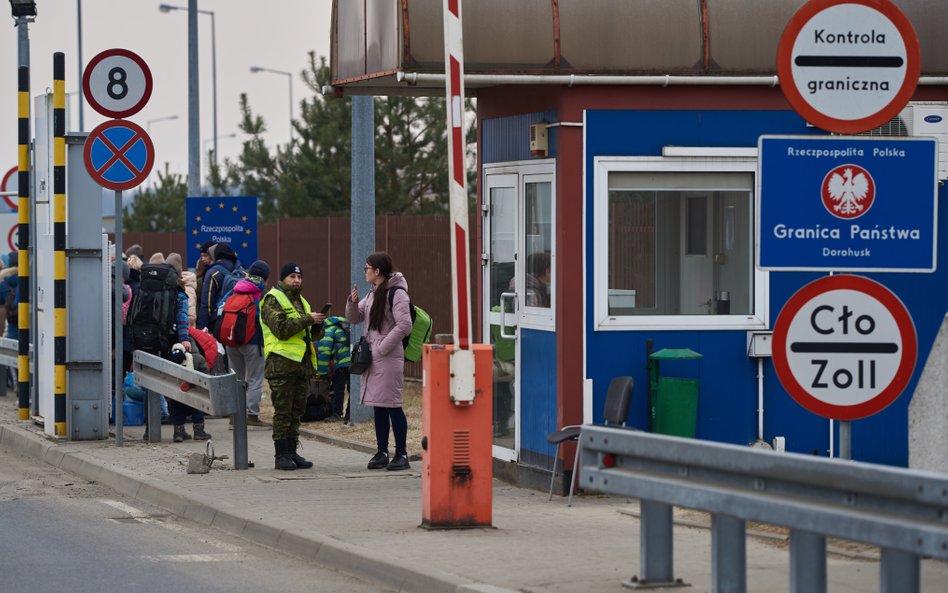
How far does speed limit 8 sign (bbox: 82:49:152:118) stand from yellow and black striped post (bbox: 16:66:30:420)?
2.34 meters

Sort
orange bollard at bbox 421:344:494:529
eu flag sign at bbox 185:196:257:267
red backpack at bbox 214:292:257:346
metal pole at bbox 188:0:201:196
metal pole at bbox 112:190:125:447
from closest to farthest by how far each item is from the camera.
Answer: orange bollard at bbox 421:344:494:529 → metal pole at bbox 112:190:125:447 → red backpack at bbox 214:292:257:346 → eu flag sign at bbox 185:196:257:267 → metal pole at bbox 188:0:201:196

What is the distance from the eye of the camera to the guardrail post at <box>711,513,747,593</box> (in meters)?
7.29

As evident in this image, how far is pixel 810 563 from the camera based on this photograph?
6.88m

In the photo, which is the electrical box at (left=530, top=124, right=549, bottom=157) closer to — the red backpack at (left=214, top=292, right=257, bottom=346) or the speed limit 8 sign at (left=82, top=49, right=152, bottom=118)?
the speed limit 8 sign at (left=82, top=49, right=152, bottom=118)

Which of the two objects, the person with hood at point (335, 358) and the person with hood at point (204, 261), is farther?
the person with hood at point (204, 261)

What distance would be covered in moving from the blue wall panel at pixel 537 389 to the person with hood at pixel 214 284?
6021 mm

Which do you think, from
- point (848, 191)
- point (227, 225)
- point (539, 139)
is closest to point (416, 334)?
point (539, 139)

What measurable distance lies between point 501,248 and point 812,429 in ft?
8.88

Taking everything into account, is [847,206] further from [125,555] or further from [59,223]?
[59,223]

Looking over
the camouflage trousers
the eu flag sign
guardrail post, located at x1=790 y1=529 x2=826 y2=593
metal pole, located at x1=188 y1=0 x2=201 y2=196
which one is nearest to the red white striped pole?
guardrail post, located at x1=790 y1=529 x2=826 y2=593

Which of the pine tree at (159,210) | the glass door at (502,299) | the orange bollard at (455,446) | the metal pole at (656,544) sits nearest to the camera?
the metal pole at (656,544)

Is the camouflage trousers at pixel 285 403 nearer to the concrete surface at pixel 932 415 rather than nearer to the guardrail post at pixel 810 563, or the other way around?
the concrete surface at pixel 932 415

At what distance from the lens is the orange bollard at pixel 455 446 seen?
32.4ft

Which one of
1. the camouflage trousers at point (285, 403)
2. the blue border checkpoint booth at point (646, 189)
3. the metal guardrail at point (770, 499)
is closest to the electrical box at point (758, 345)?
the blue border checkpoint booth at point (646, 189)
